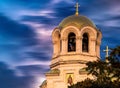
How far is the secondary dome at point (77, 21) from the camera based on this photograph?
217ft

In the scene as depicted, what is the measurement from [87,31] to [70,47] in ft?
8.20

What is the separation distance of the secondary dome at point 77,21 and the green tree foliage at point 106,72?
20.4 metres

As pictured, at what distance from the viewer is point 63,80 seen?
65.7 meters

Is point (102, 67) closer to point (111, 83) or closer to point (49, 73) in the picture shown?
point (111, 83)

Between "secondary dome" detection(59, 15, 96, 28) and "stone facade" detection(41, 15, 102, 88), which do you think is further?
"secondary dome" detection(59, 15, 96, 28)

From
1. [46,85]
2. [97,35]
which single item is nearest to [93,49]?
[97,35]

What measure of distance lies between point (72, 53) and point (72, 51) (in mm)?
538

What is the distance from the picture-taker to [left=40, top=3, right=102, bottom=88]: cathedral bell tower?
215ft

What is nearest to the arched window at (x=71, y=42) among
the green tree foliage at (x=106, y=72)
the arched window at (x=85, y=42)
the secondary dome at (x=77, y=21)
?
the arched window at (x=85, y=42)

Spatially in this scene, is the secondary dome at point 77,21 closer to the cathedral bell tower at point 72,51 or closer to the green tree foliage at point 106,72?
the cathedral bell tower at point 72,51

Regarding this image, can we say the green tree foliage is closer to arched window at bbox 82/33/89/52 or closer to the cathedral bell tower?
the cathedral bell tower

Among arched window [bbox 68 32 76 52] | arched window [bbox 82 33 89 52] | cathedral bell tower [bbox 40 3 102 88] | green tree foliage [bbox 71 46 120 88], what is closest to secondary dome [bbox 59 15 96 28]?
cathedral bell tower [bbox 40 3 102 88]

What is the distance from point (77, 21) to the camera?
6669 cm

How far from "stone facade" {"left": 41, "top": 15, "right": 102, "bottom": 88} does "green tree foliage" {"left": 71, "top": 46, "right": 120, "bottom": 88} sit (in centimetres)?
1931
